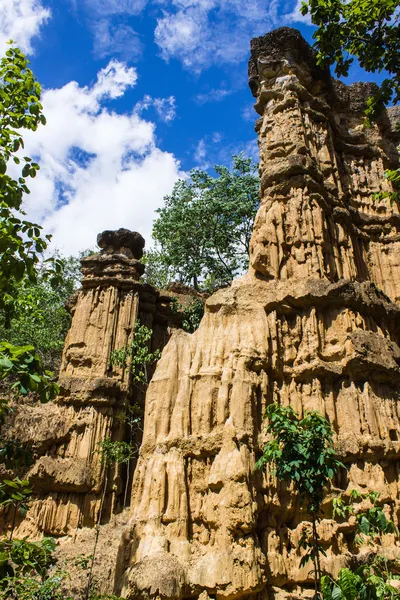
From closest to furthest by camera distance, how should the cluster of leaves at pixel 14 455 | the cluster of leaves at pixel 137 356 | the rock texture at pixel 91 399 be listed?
1. the cluster of leaves at pixel 14 455
2. the rock texture at pixel 91 399
3. the cluster of leaves at pixel 137 356

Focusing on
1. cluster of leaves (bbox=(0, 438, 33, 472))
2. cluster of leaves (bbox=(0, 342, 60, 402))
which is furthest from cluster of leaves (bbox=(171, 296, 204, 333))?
cluster of leaves (bbox=(0, 342, 60, 402))

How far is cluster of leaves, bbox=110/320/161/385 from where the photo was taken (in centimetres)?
2109

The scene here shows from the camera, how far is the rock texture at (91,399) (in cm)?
1870

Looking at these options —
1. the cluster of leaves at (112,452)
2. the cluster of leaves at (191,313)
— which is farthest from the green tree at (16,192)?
the cluster of leaves at (191,313)

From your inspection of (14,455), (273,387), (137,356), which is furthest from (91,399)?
(14,455)

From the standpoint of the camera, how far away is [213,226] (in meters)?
30.8

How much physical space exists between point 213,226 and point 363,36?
63.0 ft

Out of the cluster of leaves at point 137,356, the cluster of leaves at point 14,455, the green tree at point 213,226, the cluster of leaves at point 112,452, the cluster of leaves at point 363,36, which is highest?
the green tree at point 213,226

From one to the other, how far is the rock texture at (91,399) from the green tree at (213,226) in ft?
17.9

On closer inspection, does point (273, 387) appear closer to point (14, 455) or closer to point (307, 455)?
point (307, 455)

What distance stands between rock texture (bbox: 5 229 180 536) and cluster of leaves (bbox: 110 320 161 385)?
15.4 inches

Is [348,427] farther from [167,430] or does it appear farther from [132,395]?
[132,395]

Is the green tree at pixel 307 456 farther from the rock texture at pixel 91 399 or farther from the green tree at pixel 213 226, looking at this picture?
the green tree at pixel 213 226

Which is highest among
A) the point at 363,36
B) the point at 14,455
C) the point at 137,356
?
the point at 363,36
